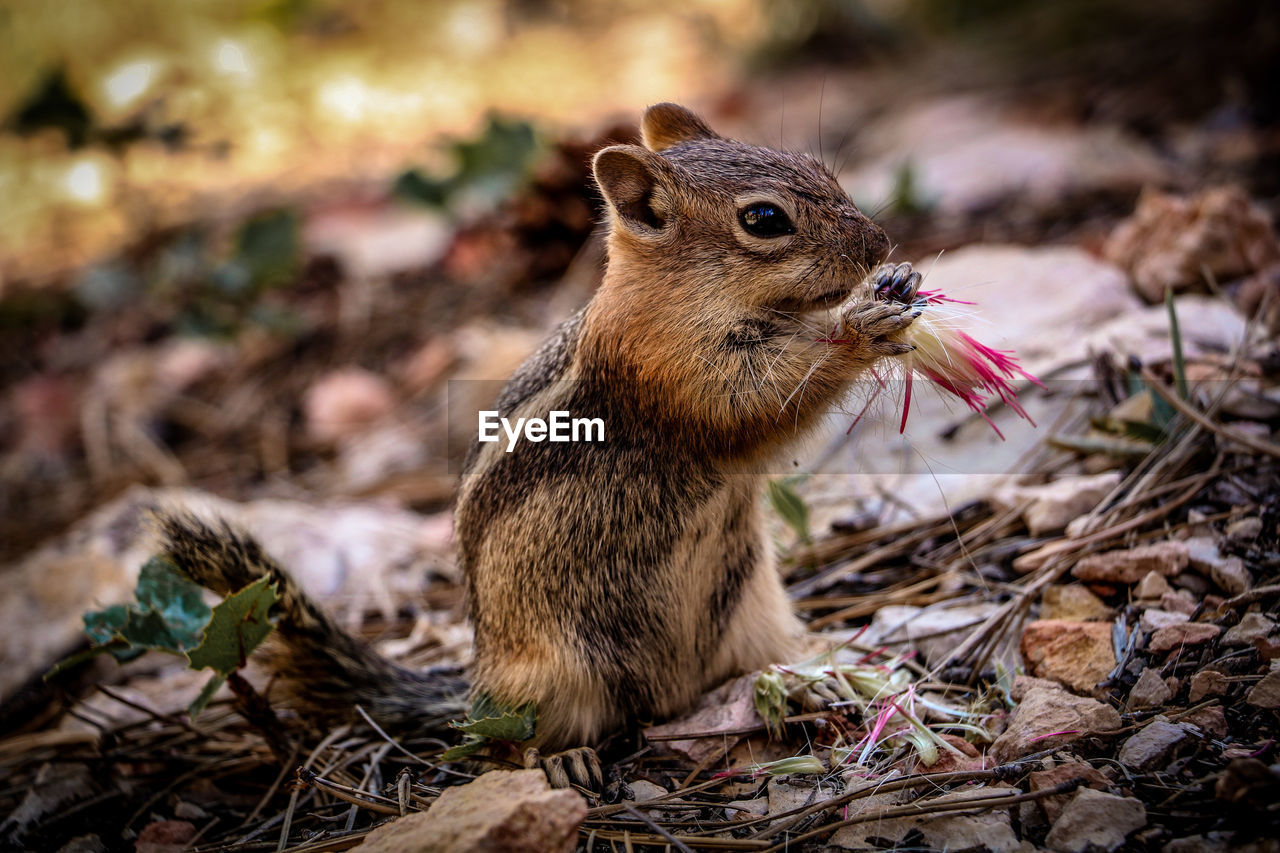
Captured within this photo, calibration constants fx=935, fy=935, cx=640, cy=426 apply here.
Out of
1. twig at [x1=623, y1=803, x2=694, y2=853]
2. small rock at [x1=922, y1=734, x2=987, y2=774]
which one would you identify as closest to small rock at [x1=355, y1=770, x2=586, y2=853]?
twig at [x1=623, y1=803, x2=694, y2=853]

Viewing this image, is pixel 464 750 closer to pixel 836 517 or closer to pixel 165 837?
pixel 165 837

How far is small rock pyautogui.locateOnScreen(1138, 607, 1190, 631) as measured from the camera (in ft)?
6.70

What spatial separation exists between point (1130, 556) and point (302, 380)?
170 inches

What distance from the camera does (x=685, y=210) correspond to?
2.35 m

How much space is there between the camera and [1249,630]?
191cm

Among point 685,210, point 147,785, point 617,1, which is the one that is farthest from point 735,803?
point 617,1

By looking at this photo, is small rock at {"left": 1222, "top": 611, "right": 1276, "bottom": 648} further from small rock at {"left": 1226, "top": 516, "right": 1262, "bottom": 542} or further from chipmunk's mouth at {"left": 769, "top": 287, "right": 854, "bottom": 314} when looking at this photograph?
chipmunk's mouth at {"left": 769, "top": 287, "right": 854, "bottom": 314}

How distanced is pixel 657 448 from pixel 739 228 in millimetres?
579

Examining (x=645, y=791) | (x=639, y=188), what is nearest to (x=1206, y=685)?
(x=645, y=791)

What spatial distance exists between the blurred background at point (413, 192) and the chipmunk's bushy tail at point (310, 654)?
145 cm

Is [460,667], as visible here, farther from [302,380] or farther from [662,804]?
[302,380]

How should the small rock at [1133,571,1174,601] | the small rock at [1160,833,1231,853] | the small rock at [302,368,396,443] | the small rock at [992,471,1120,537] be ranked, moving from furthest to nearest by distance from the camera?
the small rock at [302,368,396,443] → the small rock at [992,471,1120,537] → the small rock at [1133,571,1174,601] → the small rock at [1160,833,1231,853]

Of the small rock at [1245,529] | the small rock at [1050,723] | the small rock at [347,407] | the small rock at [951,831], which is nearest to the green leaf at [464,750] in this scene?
the small rock at [951,831]

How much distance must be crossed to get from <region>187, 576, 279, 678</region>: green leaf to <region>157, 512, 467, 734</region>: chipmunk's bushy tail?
18 centimetres
